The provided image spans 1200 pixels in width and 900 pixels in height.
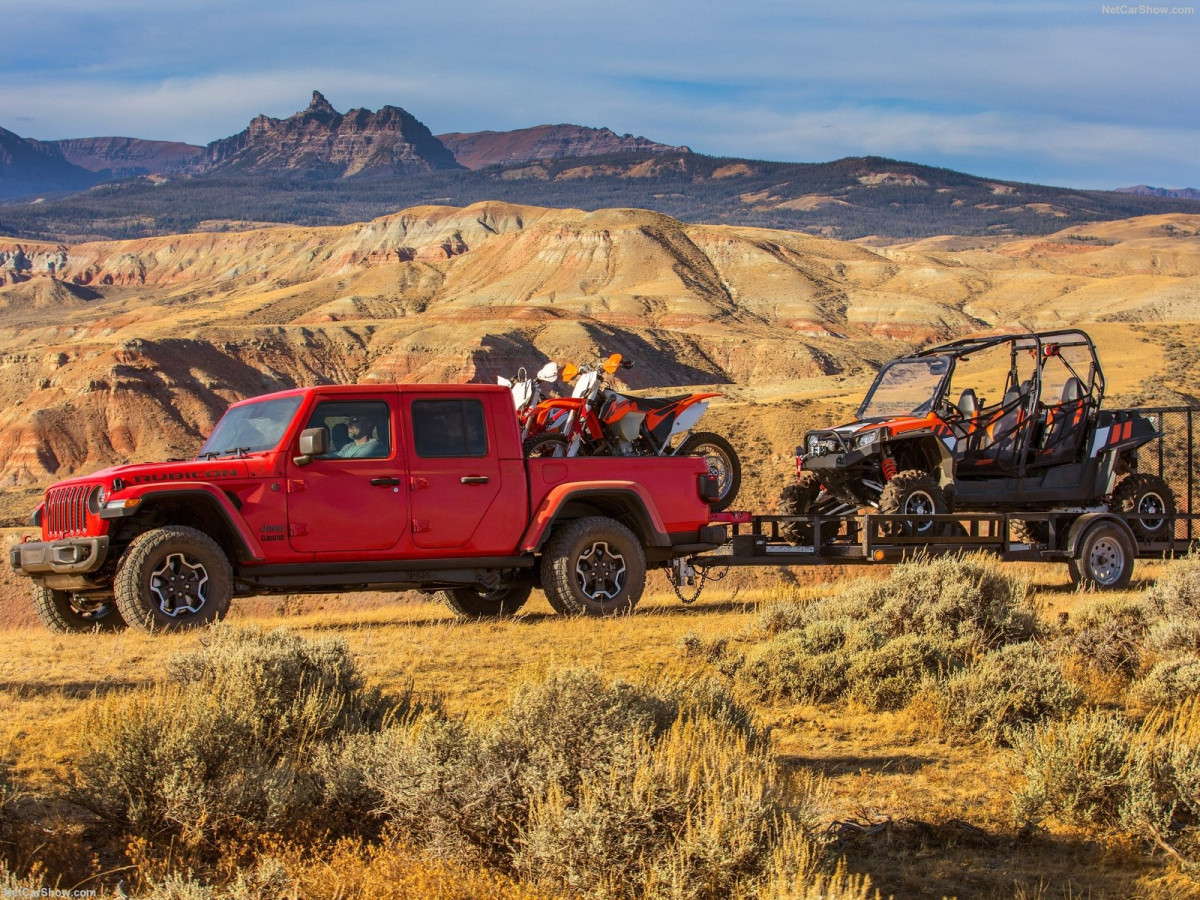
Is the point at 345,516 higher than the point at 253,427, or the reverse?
the point at 253,427

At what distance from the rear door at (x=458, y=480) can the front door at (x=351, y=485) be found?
0.15 m

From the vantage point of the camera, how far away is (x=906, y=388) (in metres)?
14.8

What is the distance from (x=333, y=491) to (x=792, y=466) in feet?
80.7

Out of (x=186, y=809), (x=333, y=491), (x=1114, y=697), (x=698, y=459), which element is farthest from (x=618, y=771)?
(x=698, y=459)

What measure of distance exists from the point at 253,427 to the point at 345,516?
3.93 feet

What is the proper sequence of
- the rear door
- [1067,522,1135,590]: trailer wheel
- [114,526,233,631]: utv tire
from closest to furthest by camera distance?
[114,526,233,631]: utv tire, the rear door, [1067,522,1135,590]: trailer wheel

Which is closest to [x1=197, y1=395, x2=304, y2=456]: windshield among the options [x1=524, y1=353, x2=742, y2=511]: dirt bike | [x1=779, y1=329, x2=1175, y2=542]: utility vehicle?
[x1=524, y1=353, x2=742, y2=511]: dirt bike

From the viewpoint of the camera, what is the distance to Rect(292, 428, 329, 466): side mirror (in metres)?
9.84

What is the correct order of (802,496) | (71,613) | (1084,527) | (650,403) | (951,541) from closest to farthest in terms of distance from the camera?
(71,613), (951,541), (1084,527), (650,403), (802,496)

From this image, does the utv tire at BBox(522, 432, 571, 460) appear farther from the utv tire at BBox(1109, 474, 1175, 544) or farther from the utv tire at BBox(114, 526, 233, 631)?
the utv tire at BBox(1109, 474, 1175, 544)

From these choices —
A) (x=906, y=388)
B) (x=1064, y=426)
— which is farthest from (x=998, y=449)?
(x=906, y=388)

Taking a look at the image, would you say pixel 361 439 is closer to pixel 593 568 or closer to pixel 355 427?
pixel 355 427

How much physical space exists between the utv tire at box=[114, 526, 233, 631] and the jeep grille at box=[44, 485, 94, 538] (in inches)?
20.2

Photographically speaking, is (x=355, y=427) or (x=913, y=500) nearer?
(x=355, y=427)
